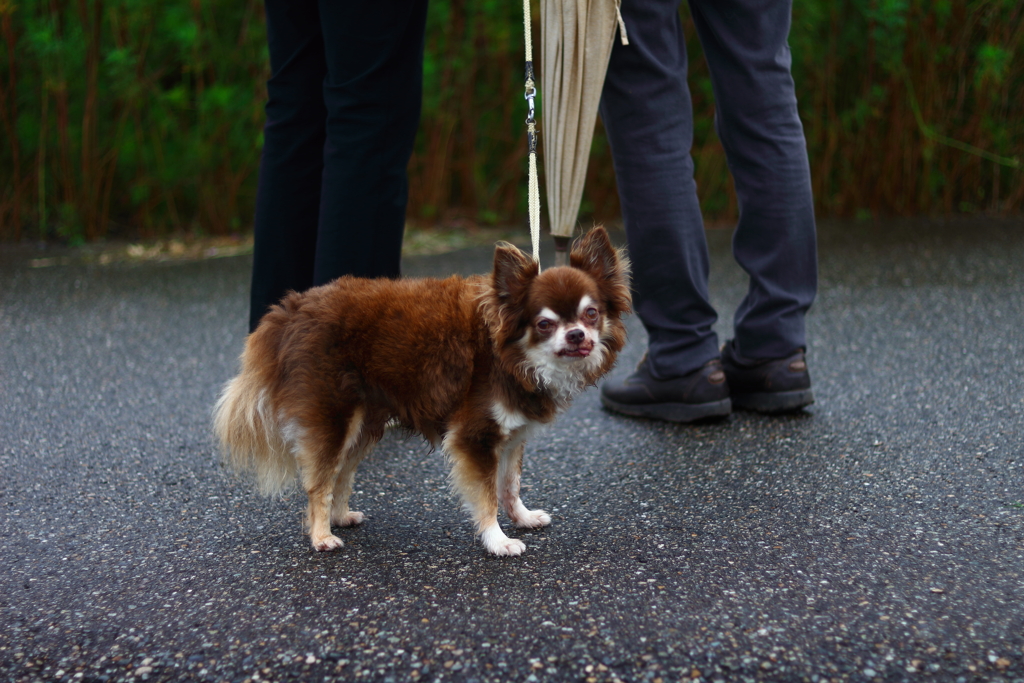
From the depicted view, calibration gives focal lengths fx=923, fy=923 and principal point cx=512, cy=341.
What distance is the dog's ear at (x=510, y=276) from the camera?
2303 mm

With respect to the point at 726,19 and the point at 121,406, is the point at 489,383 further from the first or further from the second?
the point at 121,406

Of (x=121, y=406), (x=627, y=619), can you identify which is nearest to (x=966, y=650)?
(x=627, y=619)

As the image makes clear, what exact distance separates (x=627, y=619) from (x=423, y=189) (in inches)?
216

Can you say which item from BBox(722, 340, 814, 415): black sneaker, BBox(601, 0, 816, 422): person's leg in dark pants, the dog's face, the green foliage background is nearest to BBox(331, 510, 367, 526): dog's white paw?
the dog's face

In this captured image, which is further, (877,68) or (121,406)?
(877,68)

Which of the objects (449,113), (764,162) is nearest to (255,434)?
(764,162)

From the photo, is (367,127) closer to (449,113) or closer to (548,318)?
(548,318)

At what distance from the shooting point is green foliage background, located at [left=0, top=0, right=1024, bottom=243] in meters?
6.39

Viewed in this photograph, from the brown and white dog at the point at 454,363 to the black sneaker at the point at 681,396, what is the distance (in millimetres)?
845

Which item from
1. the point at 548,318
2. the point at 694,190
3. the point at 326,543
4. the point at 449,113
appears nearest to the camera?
the point at 548,318

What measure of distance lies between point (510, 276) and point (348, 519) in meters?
0.83

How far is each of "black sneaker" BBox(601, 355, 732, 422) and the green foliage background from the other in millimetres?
3760

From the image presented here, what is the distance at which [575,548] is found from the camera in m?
2.33

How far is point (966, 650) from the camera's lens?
5.78 feet
